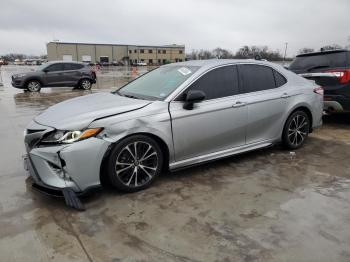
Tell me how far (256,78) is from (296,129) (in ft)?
3.96

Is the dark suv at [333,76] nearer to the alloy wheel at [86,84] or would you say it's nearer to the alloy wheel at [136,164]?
the alloy wheel at [136,164]

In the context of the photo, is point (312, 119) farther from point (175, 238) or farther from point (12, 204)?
point (12, 204)

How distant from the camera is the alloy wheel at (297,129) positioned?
18.1 ft

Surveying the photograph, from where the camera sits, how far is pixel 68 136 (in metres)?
3.60

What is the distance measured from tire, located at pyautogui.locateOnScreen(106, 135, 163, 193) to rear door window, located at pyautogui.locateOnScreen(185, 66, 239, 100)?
98cm

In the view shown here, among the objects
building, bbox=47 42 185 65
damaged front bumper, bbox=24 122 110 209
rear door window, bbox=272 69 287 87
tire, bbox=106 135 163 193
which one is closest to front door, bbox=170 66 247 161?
tire, bbox=106 135 163 193

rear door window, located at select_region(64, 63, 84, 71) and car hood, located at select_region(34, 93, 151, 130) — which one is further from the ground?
rear door window, located at select_region(64, 63, 84, 71)

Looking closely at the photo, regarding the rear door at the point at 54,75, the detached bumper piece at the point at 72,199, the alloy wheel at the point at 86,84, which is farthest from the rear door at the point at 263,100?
the alloy wheel at the point at 86,84

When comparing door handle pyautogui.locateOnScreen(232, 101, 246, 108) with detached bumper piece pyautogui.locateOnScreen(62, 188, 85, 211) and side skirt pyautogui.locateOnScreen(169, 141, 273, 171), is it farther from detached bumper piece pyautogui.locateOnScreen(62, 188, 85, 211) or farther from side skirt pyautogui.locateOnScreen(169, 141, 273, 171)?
detached bumper piece pyautogui.locateOnScreen(62, 188, 85, 211)

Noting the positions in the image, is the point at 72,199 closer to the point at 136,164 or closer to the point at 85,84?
the point at 136,164

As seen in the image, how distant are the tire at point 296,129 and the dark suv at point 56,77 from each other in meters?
14.1

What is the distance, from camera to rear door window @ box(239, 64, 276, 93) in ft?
16.4

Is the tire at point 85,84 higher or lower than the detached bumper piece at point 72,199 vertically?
higher

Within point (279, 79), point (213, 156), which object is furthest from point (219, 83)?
point (279, 79)
